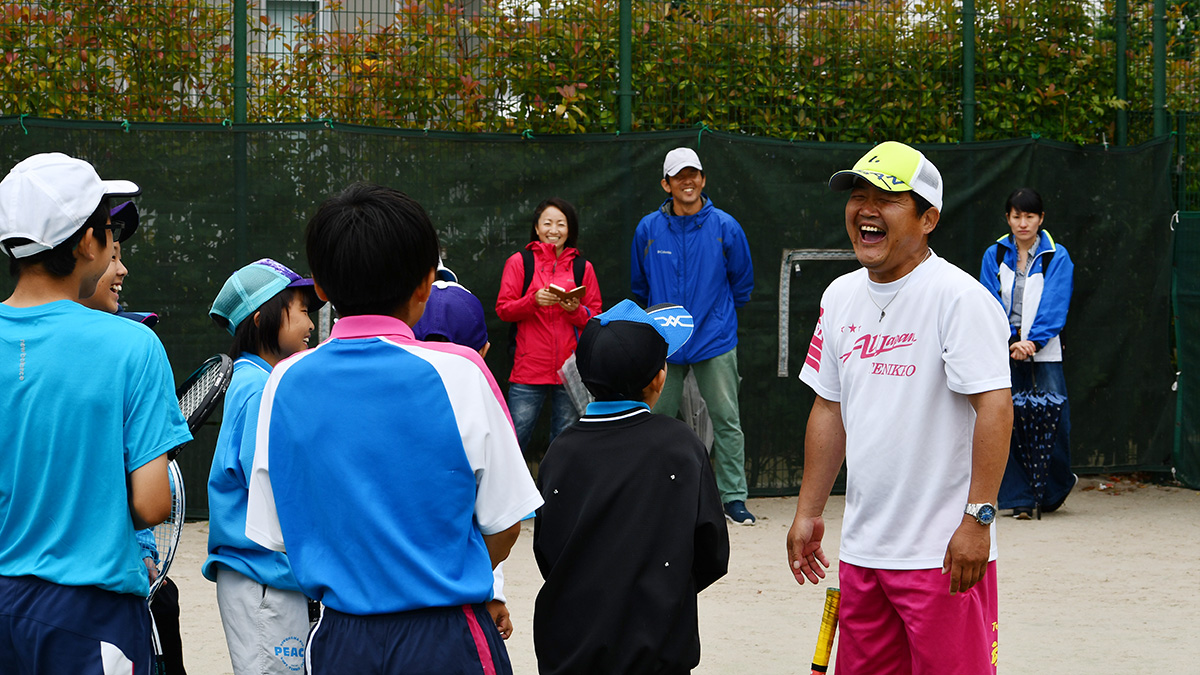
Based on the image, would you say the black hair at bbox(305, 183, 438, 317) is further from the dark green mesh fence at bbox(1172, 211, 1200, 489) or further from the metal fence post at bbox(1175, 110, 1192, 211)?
the metal fence post at bbox(1175, 110, 1192, 211)

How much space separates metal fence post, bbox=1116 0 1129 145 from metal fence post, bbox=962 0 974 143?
44.2 inches

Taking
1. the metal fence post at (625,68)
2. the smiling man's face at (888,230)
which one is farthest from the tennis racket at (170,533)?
the metal fence post at (625,68)

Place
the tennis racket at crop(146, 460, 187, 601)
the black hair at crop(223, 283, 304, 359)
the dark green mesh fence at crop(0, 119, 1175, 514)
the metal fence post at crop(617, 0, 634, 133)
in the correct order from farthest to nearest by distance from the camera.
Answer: the metal fence post at crop(617, 0, 634, 133), the dark green mesh fence at crop(0, 119, 1175, 514), the black hair at crop(223, 283, 304, 359), the tennis racket at crop(146, 460, 187, 601)

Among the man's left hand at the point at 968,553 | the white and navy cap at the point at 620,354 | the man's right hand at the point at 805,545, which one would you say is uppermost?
the white and navy cap at the point at 620,354

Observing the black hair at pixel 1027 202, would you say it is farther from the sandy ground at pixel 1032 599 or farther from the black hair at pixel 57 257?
the black hair at pixel 57 257

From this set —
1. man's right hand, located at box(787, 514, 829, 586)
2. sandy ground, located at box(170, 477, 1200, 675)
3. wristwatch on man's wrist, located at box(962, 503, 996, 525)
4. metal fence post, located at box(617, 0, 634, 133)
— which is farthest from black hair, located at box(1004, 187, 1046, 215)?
wristwatch on man's wrist, located at box(962, 503, 996, 525)

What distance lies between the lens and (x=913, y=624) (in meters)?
3.09

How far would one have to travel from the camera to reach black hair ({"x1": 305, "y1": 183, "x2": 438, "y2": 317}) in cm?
228

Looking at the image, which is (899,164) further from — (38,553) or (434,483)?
(38,553)

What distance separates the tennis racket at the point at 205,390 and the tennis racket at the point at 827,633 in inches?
65.8

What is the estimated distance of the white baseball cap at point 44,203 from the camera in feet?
8.22

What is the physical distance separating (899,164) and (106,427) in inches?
81.1

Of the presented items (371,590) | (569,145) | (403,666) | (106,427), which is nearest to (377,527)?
(371,590)

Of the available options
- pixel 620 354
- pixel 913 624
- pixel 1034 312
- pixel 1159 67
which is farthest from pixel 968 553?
pixel 1159 67
